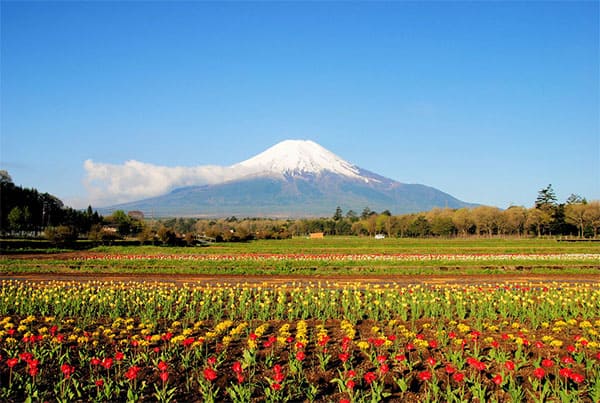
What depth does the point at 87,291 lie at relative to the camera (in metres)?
15.5

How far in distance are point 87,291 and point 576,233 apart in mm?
117299

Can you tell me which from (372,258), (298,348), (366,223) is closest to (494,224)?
(366,223)

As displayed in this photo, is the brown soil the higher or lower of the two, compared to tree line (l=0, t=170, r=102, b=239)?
lower

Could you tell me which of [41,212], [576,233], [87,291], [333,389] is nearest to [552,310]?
[333,389]

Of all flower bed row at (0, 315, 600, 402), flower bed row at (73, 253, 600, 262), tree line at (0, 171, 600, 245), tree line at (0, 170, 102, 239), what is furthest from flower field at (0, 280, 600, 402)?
tree line at (0, 171, 600, 245)

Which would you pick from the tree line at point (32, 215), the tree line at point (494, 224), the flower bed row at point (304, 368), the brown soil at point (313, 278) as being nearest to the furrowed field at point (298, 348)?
the flower bed row at point (304, 368)

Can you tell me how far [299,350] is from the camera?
9.20m

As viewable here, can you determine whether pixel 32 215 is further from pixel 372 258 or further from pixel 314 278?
pixel 314 278

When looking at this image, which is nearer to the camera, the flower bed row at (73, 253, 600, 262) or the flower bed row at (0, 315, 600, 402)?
the flower bed row at (0, 315, 600, 402)

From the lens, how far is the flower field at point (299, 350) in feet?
25.9

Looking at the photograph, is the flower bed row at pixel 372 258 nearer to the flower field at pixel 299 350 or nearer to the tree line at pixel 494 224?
the flower field at pixel 299 350

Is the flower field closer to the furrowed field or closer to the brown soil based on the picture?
the furrowed field

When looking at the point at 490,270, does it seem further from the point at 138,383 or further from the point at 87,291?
the point at 138,383

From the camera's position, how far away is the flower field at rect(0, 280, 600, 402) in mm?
7887
